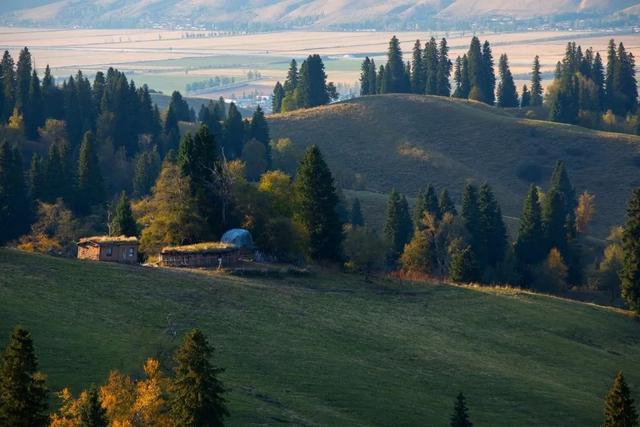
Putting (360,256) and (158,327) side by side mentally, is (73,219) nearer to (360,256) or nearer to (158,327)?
(360,256)

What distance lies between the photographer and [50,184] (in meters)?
126

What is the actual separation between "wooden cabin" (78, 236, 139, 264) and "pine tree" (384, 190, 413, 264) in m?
42.0

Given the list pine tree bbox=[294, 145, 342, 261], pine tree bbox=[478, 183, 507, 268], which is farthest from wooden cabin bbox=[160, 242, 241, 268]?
pine tree bbox=[478, 183, 507, 268]

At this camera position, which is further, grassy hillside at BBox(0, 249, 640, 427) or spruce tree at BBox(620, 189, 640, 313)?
spruce tree at BBox(620, 189, 640, 313)

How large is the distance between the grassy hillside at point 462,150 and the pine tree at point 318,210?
71.9m

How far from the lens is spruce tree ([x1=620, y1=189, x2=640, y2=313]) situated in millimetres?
96938

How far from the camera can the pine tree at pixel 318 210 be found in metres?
97.2

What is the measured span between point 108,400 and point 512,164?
461 feet

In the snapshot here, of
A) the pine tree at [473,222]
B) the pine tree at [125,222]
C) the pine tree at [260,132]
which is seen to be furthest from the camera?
the pine tree at [260,132]

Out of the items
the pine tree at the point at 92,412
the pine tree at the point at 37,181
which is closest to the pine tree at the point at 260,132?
the pine tree at the point at 37,181

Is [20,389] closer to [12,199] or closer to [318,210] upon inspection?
[318,210]

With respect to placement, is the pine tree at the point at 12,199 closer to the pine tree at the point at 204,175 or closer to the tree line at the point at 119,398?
the pine tree at the point at 204,175

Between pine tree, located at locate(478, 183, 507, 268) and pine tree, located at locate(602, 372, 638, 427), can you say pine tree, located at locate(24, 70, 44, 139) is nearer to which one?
pine tree, located at locate(478, 183, 507, 268)

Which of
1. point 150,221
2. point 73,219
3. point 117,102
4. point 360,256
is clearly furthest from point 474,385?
point 117,102
